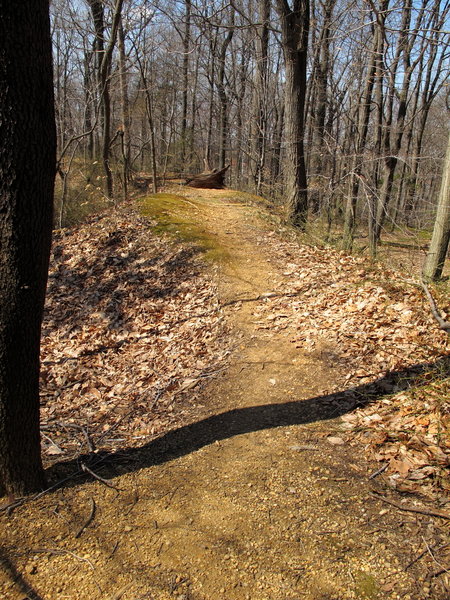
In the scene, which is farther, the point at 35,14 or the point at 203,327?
the point at 203,327

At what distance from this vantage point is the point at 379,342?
15.4ft

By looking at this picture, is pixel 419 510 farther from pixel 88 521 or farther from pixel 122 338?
pixel 122 338

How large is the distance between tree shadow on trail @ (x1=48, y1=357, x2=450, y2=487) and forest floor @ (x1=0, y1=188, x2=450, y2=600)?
0.06ft

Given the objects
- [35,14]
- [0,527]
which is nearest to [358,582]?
[0,527]

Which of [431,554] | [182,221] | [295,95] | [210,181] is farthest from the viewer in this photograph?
[210,181]

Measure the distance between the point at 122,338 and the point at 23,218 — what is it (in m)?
3.97

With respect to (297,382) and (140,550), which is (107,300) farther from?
(140,550)

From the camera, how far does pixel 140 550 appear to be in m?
2.57

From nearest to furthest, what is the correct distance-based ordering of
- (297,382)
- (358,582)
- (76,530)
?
(358,582), (76,530), (297,382)

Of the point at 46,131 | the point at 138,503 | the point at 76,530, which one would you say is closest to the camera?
the point at 46,131

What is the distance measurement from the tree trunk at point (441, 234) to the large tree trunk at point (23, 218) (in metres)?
5.00

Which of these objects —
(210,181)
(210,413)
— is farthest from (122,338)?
(210,181)

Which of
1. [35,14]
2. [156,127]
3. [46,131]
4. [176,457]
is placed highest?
[156,127]

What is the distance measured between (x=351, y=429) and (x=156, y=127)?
2696 centimetres
